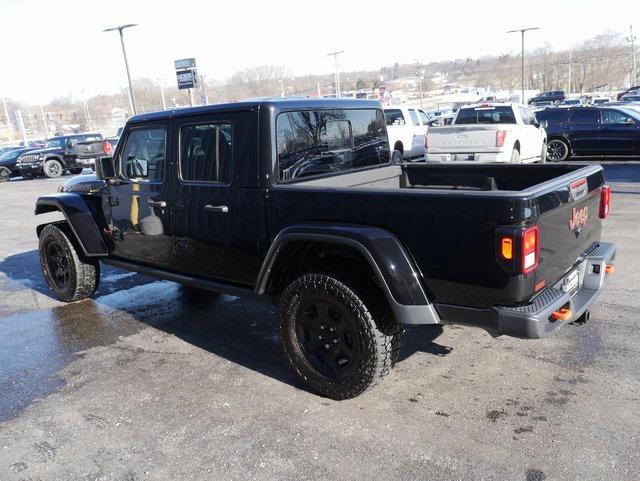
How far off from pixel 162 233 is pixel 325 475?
8.19 feet

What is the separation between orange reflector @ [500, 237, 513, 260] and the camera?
2.70 m

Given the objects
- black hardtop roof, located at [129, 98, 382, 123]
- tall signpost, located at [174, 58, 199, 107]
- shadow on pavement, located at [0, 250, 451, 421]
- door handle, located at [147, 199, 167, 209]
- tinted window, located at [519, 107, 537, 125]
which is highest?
tall signpost, located at [174, 58, 199, 107]

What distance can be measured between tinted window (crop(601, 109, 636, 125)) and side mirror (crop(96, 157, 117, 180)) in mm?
14393

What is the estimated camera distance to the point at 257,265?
12.6 feet

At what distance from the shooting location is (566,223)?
324 cm

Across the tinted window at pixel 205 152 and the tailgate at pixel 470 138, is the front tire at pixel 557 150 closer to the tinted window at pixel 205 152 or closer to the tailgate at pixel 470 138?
the tailgate at pixel 470 138

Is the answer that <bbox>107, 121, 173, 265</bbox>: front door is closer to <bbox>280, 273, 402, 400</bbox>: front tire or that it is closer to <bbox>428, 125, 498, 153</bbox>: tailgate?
<bbox>280, 273, 402, 400</bbox>: front tire

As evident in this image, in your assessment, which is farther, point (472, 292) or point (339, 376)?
point (339, 376)

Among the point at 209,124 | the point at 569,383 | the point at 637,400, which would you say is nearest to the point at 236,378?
the point at 209,124

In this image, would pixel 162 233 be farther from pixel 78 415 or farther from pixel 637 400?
pixel 637 400

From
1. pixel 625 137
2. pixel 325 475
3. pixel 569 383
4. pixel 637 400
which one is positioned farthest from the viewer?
pixel 625 137

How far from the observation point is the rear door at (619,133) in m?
14.8

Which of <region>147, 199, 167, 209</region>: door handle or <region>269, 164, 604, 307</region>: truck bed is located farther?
<region>147, 199, 167, 209</region>: door handle

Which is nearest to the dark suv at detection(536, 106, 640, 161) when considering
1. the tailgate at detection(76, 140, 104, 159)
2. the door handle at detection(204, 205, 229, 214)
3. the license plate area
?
the tailgate at detection(76, 140, 104, 159)
